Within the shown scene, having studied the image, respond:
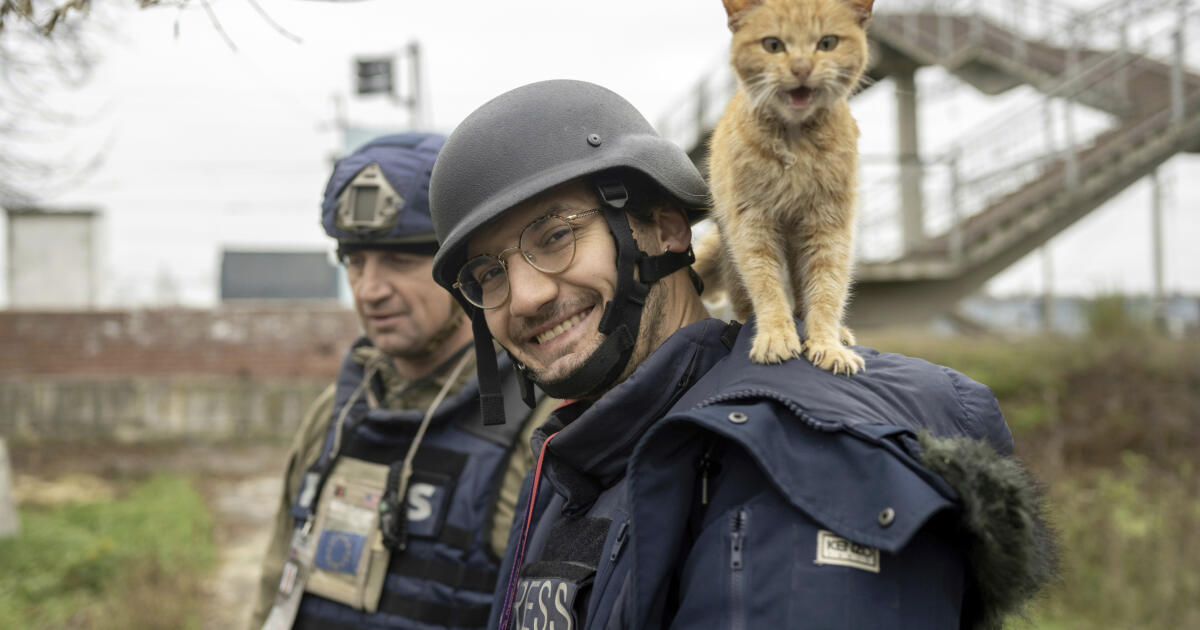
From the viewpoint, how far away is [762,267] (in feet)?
6.19

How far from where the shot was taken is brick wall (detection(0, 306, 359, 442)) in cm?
1336

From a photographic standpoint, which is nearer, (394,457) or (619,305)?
(619,305)

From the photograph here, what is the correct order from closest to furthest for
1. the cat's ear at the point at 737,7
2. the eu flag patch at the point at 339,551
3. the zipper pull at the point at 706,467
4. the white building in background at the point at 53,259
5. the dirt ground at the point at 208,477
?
the zipper pull at the point at 706,467
the cat's ear at the point at 737,7
the eu flag patch at the point at 339,551
the dirt ground at the point at 208,477
the white building in background at the point at 53,259

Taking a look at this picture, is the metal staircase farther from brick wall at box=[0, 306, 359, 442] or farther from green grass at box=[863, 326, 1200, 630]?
brick wall at box=[0, 306, 359, 442]

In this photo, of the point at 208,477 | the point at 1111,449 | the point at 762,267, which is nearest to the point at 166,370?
the point at 208,477

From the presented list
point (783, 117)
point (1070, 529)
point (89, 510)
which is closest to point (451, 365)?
point (783, 117)

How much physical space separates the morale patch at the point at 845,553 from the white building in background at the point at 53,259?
1865cm

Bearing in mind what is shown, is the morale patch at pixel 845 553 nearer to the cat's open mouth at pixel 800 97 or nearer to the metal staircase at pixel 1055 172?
the cat's open mouth at pixel 800 97

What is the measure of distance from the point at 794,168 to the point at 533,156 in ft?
2.11

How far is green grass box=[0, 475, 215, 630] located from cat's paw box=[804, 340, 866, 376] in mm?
6295

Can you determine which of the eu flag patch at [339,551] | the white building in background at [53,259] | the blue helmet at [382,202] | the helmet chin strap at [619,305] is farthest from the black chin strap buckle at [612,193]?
the white building in background at [53,259]

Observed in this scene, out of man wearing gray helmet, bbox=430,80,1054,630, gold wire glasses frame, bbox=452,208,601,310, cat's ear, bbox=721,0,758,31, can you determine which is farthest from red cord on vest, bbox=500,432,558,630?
cat's ear, bbox=721,0,758,31

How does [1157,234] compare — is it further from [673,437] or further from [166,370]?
[166,370]

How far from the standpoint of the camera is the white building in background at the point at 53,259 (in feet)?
54.2
